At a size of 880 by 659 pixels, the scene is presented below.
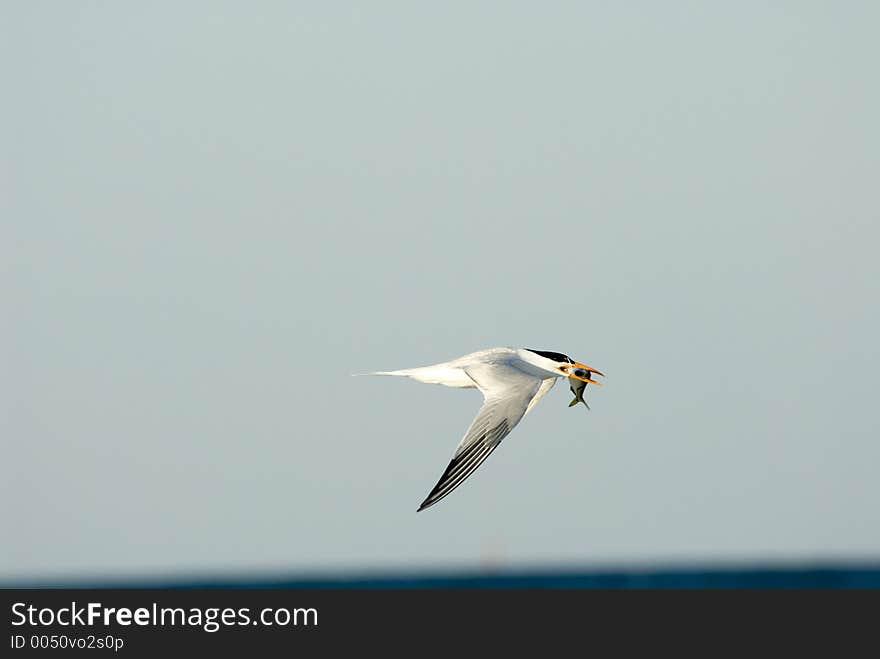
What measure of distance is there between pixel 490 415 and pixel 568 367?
123 inches

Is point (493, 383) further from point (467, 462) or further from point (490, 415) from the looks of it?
point (467, 462)

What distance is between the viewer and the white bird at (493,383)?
2375cm

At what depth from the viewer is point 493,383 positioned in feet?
84.8

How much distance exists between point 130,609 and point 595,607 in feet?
89.3

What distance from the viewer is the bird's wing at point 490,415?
2344 cm

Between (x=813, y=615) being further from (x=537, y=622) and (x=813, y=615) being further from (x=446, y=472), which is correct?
(x=446, y=472)

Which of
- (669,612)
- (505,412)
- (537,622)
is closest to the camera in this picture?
(505,412)

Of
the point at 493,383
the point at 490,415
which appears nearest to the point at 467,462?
the point at 490,415

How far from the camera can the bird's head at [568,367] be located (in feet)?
90.0

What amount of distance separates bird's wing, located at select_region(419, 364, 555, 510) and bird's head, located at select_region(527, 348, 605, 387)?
23.8 inches

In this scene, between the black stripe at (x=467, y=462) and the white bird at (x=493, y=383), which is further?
the white bird at (x=493, y=383)

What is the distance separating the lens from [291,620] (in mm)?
35531

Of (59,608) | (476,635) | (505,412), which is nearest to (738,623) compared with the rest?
(476,635)

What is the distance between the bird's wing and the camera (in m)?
23.4
